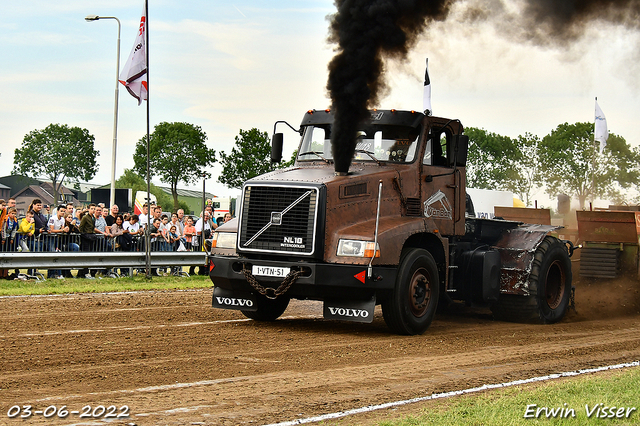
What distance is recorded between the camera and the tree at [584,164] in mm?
57688

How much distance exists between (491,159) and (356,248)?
261 ft

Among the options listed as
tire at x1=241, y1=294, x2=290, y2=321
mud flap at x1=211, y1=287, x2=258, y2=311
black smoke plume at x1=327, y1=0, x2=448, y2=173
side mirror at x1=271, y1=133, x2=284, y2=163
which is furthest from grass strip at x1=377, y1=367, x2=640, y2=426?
side mirror at x1=271, y1=133, x2=284, y2=163

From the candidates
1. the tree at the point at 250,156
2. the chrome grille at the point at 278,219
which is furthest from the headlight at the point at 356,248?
the tree at the point at 250,156

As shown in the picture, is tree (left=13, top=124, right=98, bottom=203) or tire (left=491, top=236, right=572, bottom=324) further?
tree (left=13, top=124, right=98, bottom=203)

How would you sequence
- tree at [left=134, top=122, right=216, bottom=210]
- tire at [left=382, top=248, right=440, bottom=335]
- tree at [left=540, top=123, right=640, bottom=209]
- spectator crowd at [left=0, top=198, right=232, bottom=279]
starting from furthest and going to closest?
tree at [left=134, top=122, right=216, bottom=210] < tree at [left=540, top=123, right=640, bottom=209] < spectator crowd at [left=0, top=198, right=232, bottom=279] < tire at [left=382, top=248, right=440, bottom=335]

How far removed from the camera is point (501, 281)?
12000 millimetres

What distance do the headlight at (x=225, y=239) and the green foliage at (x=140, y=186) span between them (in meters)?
91.2

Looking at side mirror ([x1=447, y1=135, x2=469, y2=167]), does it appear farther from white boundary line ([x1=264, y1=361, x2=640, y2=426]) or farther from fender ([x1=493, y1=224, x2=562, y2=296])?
white boundary line ([x1=264, y1=361, x2=640, y2=426])

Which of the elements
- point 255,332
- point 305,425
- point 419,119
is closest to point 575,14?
point 419,119

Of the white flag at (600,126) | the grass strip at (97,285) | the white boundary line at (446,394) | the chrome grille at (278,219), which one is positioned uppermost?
the white flag at (600,126)

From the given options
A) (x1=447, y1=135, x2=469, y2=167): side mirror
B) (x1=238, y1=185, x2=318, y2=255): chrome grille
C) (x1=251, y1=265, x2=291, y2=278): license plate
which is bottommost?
(x1=251, y1=265, x2=291, y2=278): license plate

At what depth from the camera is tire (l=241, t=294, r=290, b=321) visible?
35.8 ft

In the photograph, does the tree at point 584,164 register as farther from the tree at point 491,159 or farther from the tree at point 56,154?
the tree at point 56,154

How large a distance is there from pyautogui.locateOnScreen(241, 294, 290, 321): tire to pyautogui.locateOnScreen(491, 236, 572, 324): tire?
3.63m
